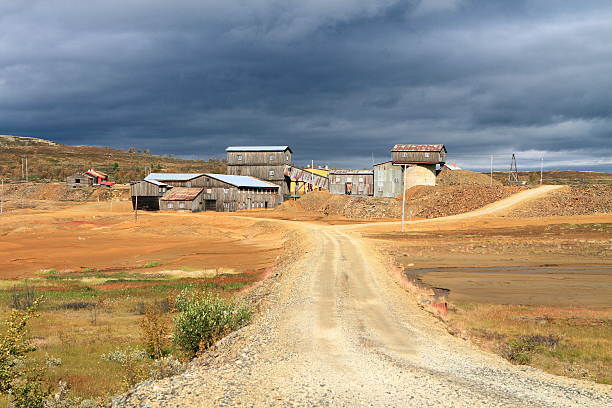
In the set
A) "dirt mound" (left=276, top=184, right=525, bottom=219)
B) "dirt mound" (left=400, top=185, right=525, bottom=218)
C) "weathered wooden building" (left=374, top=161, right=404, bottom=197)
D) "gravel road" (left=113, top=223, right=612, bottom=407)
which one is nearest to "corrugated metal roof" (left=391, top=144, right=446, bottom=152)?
"weathered wooden building" (left=374, top=161, right=404, bottom=197)

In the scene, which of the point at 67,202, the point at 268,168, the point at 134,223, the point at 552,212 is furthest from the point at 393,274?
the point at 67,202

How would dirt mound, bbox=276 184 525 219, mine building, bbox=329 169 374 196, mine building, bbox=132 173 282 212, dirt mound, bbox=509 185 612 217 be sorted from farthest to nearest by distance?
mine building, bbox=329 169 374 196 → mine building, bbox=132 173 282 212 → dirt mound, bbox=276 184 525 219 → dirt mound, bbox=509 185 612 217

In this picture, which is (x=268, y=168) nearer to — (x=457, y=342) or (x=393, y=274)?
(x=393, y=274)

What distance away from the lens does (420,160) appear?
320ft

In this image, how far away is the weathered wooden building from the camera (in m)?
97.3

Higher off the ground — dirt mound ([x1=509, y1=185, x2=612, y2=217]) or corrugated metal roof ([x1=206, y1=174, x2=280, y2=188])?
corrugated metal roof ([x1=206, y1=174, x2=280, y2=188])

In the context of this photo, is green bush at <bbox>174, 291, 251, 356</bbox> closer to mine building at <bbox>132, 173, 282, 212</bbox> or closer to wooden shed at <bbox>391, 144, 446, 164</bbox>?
mine building at <bbox>132, 173, 282, 212</bbox>

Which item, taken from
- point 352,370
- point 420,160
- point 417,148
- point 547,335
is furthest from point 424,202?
point 352,370

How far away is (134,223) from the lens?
80125 mm

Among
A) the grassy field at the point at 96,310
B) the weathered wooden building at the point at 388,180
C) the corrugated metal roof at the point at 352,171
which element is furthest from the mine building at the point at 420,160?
the grassy field at the point at 96,310

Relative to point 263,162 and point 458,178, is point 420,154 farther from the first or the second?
point 263,162

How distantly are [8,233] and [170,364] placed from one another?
70.8 meters

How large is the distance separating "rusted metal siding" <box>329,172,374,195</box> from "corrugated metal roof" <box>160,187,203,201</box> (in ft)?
92.2

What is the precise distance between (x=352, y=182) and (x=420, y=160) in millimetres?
14728
